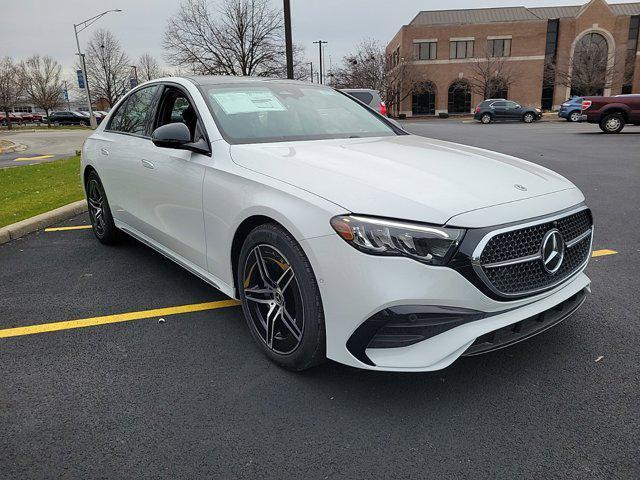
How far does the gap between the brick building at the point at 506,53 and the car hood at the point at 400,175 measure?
5791 cm

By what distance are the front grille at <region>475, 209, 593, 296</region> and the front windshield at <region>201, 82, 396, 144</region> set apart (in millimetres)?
1607

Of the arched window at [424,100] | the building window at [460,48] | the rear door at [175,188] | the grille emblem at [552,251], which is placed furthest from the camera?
the arched window at [424,100]

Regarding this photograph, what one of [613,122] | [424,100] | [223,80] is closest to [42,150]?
[223,80]

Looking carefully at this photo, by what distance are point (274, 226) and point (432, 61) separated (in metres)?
62.1

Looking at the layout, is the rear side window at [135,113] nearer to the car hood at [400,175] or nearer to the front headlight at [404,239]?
the car hood at [400,175]

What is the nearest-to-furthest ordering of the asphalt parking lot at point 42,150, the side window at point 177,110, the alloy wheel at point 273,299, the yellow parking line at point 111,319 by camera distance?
1. the alloy wheel at point 273,299
2. the yellow parking line at point 111,319
3. the side window at point 177,110
4. the asphalt parking lot at point 42,150

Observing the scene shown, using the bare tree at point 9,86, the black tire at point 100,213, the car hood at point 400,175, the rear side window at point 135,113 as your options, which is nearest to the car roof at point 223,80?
the rear side window at point 135,113

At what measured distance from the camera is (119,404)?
2.63m

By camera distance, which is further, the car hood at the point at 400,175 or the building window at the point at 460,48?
the building window at the point at 460,48

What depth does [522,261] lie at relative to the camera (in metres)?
2.40

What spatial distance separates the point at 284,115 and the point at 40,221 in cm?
420

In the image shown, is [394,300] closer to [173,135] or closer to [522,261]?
[522,261]

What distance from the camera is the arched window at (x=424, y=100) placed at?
59.9m

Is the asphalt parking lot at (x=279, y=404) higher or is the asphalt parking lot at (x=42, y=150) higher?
the asphalt parking lot at (x=279, y=404)
